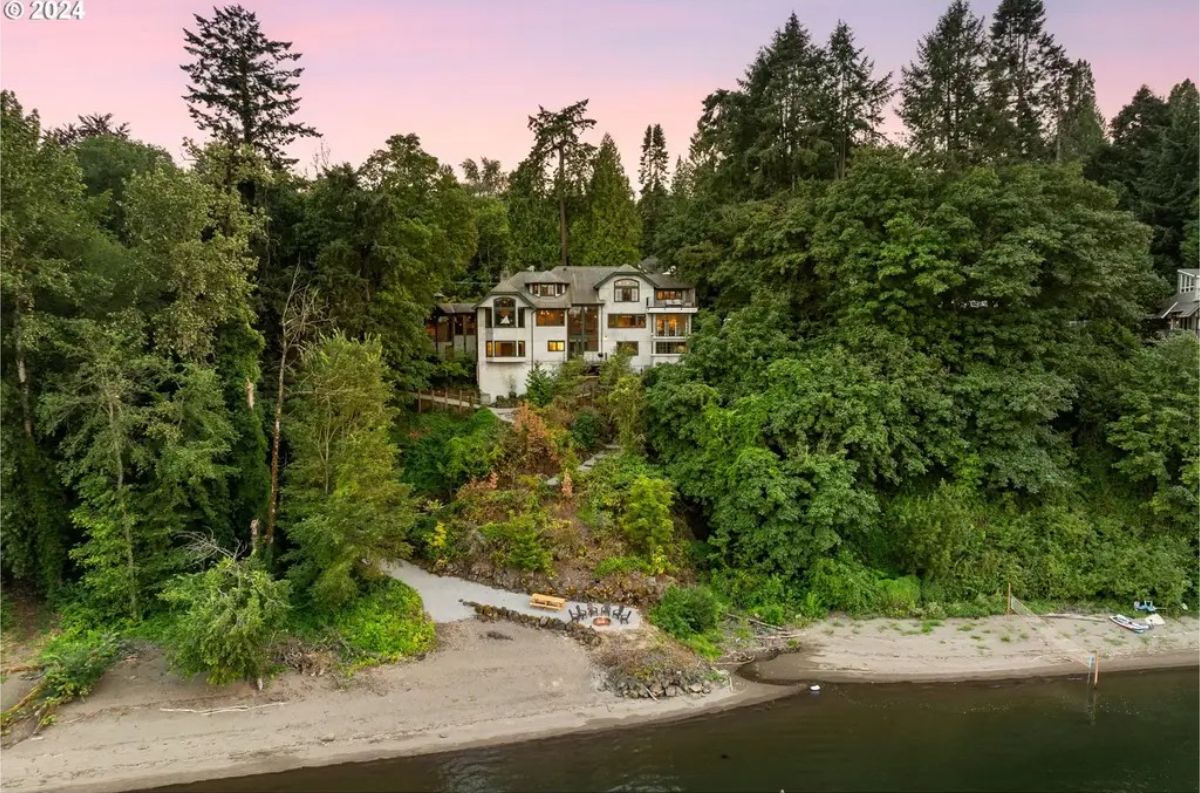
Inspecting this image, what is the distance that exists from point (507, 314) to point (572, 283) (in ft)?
15.8

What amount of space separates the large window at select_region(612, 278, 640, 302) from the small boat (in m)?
25.8

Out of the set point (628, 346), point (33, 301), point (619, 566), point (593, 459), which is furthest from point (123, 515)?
point (628, 346)

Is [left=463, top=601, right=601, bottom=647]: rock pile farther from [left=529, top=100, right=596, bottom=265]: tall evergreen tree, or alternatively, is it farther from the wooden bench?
[left=529, top=100, right=596, bottom=265]: tall evergreen tree

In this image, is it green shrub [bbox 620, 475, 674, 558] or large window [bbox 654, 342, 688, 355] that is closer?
green shrub [bbox 620, 475, 674, 558]

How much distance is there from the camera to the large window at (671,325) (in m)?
37.1

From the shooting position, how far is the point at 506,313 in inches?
1406

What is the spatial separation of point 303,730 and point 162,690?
14.9ft

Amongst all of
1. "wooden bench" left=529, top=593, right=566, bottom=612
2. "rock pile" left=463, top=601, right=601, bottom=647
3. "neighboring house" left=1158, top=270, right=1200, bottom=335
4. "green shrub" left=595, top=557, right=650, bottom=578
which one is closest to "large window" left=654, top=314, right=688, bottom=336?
"green shrub" left=595, top=557, right=650, bottom=578

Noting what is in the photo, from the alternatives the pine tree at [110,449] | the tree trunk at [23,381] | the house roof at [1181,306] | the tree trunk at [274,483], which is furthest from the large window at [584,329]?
the house roof at [1181,306]

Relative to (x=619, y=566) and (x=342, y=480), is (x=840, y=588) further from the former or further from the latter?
(x=342, y=480)

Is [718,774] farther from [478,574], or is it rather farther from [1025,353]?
[1025,353]

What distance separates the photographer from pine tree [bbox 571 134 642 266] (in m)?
45.2

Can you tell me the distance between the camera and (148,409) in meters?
18.6

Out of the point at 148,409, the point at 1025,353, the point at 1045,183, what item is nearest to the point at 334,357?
the point at 148,409
